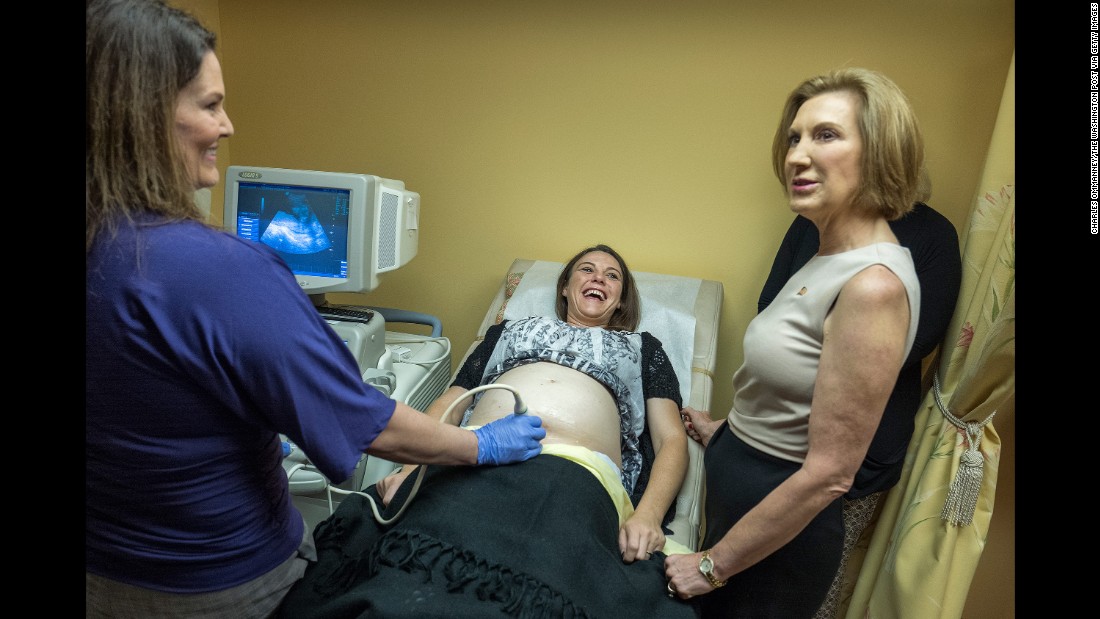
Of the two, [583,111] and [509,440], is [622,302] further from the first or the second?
[509,440]

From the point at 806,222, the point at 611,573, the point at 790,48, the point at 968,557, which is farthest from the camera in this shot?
the point at 790,48

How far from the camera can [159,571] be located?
89cm

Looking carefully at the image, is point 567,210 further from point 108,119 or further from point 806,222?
point 108,119

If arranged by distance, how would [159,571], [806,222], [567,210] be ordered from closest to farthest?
[159,571] → [806,222] → [567,210]

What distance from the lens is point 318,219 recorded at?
1887 millimetres

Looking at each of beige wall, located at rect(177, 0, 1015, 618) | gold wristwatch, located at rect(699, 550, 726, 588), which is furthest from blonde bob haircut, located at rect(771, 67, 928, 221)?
beige wall, located at rect(177, 0, 1015, 618)

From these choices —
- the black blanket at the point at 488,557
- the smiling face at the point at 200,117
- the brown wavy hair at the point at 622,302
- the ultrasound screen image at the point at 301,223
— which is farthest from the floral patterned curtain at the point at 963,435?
the ultrasound screen image at the point at 301,223

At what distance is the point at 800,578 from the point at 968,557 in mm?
535

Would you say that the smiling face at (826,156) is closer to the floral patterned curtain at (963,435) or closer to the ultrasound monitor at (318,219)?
the floral patterned curtain at (963,435)

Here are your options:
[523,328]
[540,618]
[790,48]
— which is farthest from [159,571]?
[790,48]

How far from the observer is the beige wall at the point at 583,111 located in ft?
6.49

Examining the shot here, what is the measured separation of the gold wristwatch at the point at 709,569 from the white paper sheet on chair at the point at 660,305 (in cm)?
79

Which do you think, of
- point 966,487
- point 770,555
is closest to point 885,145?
point 770,555

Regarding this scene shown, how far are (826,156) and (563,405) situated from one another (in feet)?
2.70
